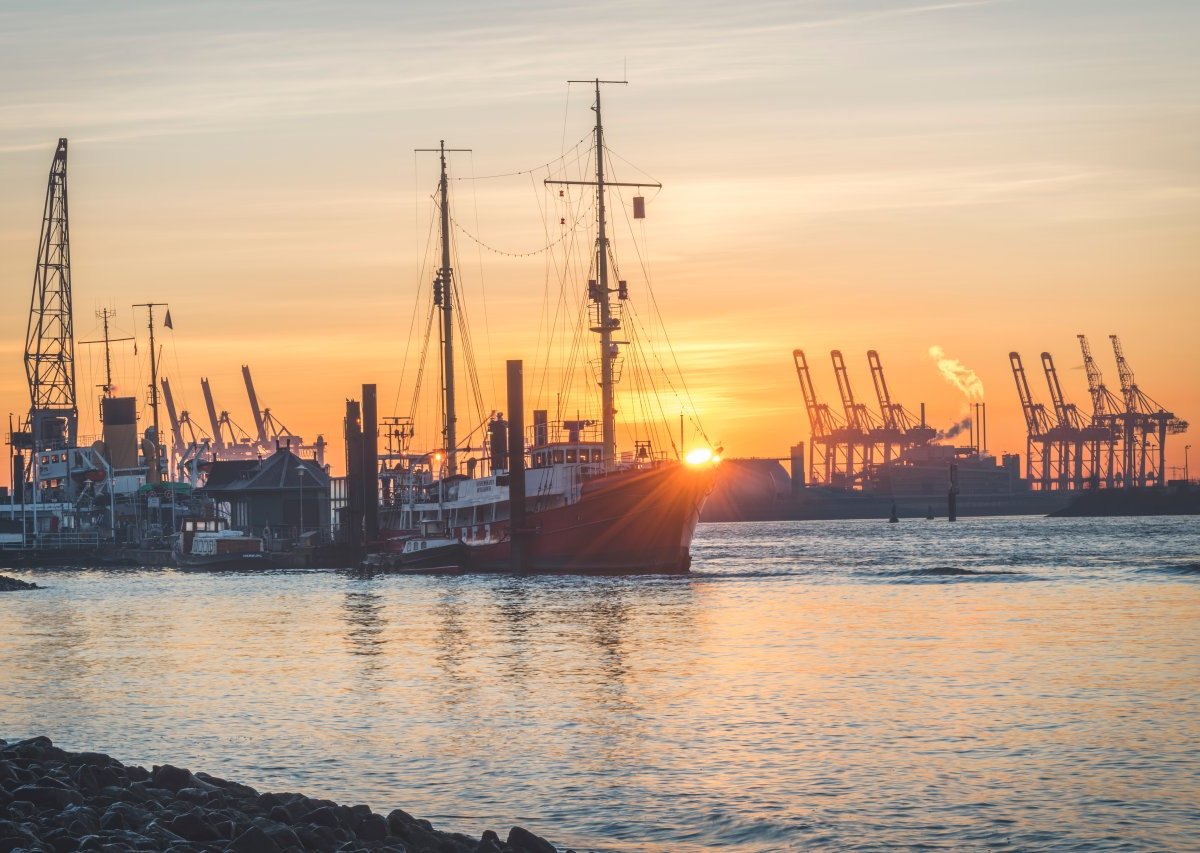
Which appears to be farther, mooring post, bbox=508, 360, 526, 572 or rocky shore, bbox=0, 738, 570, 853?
mooring post, bbox=508, 360, 526, 572

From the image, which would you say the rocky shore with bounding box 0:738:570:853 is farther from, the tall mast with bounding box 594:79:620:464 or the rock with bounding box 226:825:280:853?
the tall mast with bounding box 594:79:620:464

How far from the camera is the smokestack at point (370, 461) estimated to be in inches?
3681

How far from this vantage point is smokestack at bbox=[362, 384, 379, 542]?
307ft

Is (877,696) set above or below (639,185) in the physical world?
below

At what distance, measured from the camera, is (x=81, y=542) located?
136125mm

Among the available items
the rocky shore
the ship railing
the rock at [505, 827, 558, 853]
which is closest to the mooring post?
the rocky shore

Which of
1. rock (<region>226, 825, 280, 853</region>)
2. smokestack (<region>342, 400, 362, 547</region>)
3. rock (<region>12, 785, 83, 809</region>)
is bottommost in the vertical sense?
rock (<region>226, 825, 280, 853</region>)

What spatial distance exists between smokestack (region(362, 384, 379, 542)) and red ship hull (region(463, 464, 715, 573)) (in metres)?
14.2

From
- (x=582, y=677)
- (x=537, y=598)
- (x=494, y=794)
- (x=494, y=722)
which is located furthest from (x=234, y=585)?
(x=494, y=794)

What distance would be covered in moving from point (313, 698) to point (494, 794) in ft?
42.0

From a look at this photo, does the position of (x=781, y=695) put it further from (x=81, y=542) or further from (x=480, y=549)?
(x=81, y=542)

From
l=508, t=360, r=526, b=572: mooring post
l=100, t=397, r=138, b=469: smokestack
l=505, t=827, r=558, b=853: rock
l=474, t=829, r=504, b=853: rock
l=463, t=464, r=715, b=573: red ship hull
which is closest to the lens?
l=474, t=829, r=504, b=853: rock

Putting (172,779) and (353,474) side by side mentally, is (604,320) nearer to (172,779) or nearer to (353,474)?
(353,474)

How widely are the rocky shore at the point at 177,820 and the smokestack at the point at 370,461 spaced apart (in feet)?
236
